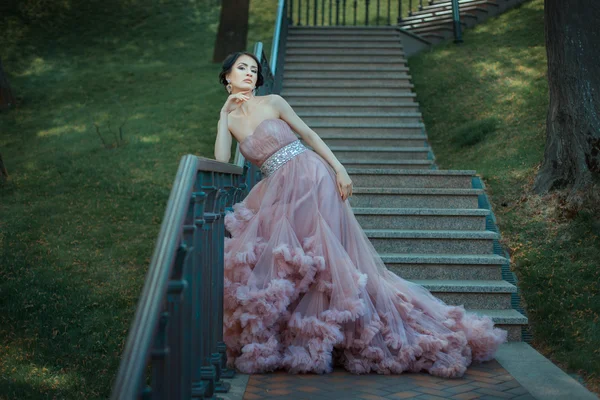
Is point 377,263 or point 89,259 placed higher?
point 377,263

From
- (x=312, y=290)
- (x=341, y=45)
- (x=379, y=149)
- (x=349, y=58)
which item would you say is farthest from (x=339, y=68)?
(x=312, y=290)

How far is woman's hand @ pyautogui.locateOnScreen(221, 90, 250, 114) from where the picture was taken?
453 centimetres

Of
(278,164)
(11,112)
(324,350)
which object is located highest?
(278,164)

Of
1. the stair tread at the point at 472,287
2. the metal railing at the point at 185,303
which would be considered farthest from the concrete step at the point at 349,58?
the metal railing at the point at 185,303

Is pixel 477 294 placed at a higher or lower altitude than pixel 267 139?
lower

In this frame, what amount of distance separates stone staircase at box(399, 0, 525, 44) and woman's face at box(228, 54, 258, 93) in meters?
9.12

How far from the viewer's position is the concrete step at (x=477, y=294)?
5.11 m

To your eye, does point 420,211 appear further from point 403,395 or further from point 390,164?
point 403,395

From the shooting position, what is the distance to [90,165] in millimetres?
8734

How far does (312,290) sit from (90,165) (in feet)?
18.0

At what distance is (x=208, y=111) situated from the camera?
10852mm

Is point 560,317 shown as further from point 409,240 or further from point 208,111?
point 208,111

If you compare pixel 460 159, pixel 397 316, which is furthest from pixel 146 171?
pixel 397 316

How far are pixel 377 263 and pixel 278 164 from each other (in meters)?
0.89
